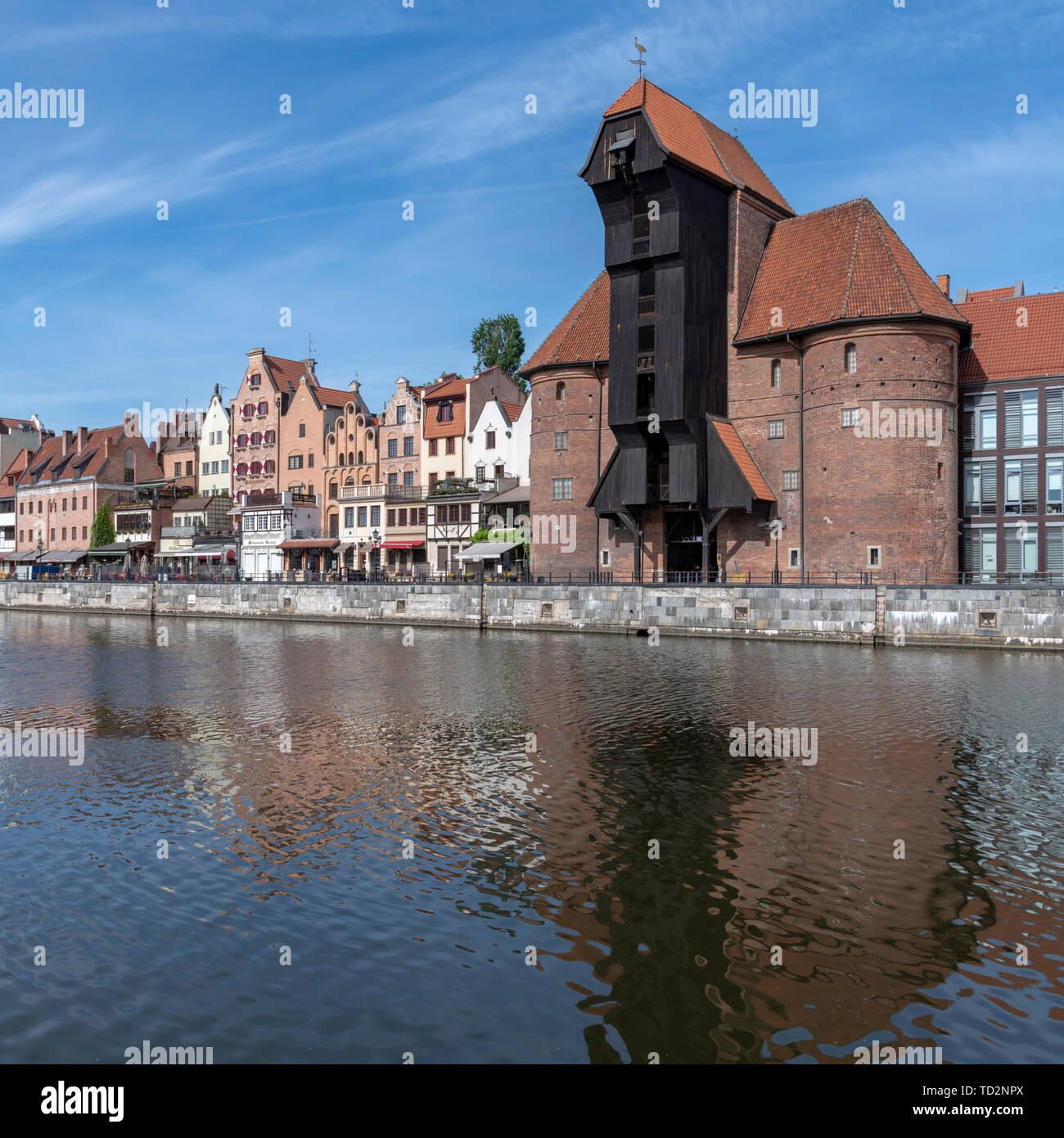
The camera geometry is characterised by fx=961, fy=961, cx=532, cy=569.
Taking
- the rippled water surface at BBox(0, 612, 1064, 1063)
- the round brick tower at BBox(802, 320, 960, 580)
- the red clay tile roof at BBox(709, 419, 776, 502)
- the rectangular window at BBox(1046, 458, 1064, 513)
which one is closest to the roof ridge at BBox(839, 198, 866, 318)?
the round brick tower at BBox(802, 320, 960, 580)

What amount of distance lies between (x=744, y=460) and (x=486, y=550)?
737 inches

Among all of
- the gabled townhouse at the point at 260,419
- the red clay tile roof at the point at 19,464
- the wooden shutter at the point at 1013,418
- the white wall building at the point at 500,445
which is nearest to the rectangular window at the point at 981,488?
the wooden shutter at the point at 1013,418

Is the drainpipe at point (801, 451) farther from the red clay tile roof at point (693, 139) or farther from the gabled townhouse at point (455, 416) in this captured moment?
the gabled townhouse at point (455, 416)

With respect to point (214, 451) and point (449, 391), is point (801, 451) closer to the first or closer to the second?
point (449, 391)

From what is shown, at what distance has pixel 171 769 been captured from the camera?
16.9 metres

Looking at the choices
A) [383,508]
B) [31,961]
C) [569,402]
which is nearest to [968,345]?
[569,402]

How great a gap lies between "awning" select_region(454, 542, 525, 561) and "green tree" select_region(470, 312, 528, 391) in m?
28.8

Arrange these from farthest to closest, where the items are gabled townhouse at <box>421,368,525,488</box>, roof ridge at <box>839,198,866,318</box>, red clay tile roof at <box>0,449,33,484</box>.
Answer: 1. red clay tile roof at <box>0,449,33,484</box>
2. gabled townhouse at <box>421,368,525,488</box>
3. roof ridge at <box>839,198,866,318</box>

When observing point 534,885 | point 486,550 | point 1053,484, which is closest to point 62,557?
point 486,550

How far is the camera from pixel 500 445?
65938 mm

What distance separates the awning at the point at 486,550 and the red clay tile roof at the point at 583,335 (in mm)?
10772

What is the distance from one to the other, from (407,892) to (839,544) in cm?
3834

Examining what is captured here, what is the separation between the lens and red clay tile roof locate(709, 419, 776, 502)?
47531 millimetres

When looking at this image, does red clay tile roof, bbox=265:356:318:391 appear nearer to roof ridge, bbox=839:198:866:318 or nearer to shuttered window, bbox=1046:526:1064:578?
roof ridge, bbox=839:198:866:318
